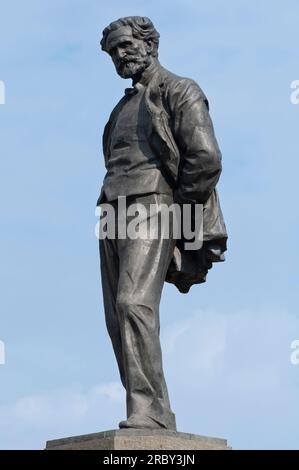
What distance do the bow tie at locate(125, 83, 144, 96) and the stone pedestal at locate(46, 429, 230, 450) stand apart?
3643 millimetres

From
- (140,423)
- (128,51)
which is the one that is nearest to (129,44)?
(128,51)

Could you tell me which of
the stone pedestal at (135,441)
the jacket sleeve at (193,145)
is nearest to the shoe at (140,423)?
the stone pedestal at (135,441)

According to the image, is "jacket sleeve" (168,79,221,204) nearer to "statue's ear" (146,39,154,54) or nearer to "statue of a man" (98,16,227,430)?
"statue of a man" (98,16,227,430)

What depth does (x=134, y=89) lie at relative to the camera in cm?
1767

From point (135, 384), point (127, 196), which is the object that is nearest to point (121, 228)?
point (127, 196)

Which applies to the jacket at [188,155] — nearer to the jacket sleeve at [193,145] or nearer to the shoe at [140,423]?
the jacket sleeve at [193,145]

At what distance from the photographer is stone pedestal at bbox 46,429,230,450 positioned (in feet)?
51.8

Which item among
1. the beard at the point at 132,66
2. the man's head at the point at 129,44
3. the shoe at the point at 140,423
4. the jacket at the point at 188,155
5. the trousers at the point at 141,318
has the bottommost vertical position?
the shoe at the point at 140,423

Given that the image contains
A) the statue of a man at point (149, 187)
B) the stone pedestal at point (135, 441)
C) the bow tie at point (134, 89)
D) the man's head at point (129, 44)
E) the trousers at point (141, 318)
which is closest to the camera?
the stone pedestal at point (135, 441)

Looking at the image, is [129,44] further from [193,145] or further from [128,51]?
[193,145]

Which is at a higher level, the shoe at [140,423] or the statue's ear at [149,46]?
the statue's ear at [149,46]

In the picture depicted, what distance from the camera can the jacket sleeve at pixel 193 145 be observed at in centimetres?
1703

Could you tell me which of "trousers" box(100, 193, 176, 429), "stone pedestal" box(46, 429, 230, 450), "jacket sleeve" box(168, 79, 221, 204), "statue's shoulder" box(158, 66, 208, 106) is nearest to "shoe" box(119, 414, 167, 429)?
"trousers" box(100, 193, 176, 429)

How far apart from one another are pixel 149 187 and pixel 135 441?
263cm
